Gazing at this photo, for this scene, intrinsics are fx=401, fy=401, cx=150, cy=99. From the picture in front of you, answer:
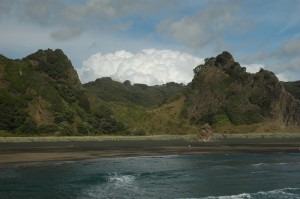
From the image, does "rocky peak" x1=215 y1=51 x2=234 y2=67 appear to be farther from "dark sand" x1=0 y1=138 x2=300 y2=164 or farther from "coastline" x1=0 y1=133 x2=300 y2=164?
"dark sand" x1=0 y1=138 x2=300 y2=164

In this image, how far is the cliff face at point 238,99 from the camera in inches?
6747

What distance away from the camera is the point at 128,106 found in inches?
7205

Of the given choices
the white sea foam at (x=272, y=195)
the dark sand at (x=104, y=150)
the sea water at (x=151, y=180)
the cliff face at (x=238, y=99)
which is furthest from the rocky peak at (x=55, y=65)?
the white sea foam at (x=272, y=195)

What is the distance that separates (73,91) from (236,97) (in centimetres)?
7073

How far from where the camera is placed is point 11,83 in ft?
474

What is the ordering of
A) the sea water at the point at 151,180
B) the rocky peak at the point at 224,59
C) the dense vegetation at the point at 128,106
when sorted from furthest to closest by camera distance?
1. the rocky peak at the point at 224,59
2. the dense vegetation at the point at 128,106
3. the sea water at the point at 151,180

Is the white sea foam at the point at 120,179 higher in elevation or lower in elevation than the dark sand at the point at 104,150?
lower

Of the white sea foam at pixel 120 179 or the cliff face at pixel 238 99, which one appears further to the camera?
the cliff face at pixel 238 99

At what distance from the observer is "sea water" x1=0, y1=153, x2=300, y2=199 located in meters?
30.1

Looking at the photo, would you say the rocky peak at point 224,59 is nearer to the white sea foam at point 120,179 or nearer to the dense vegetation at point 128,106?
the dense vegetation at point 128,106

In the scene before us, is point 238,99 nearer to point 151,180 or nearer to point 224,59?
point 224,59

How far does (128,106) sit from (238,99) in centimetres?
4928

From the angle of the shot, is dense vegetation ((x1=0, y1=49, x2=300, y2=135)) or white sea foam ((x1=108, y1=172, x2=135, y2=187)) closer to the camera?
white sea foam ((x1=108, y1=172, x2=135, y2=187))

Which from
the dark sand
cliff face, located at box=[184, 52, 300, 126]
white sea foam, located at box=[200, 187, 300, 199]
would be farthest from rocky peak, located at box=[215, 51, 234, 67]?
white sea foam, located at box=[200, 187, 300, 199]
